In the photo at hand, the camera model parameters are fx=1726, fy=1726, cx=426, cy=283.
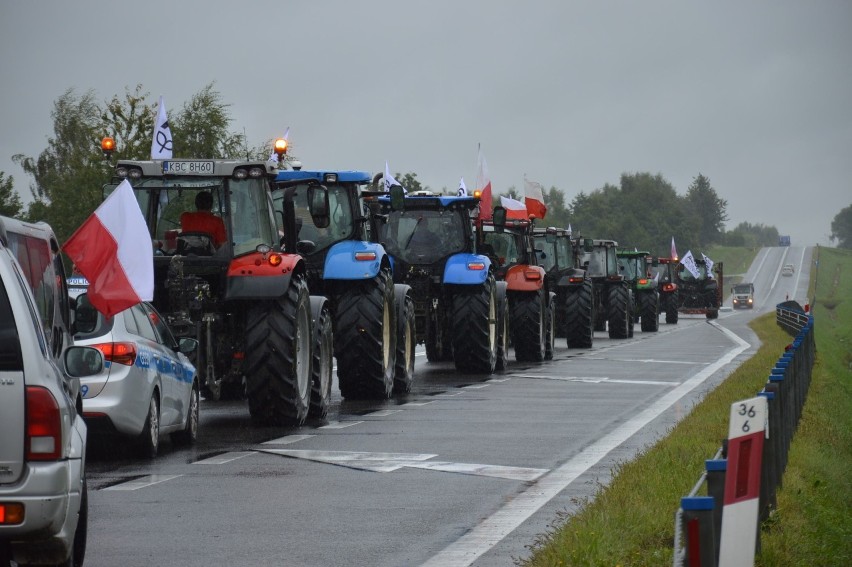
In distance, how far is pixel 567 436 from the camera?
16219mm

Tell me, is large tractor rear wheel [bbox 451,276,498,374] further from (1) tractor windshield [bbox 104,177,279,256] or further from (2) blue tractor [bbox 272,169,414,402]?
(1) tractor windshield [bbox 104,177,279,256]

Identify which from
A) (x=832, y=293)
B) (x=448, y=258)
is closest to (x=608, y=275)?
(x=448, y=258)

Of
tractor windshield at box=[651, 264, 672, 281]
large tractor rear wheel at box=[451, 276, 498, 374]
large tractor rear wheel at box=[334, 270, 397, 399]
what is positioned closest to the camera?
large tractor rear wheel at box=[334, 270, 397, 399]

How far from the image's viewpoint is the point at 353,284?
20484 mm

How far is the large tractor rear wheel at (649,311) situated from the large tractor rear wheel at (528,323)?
949 inches

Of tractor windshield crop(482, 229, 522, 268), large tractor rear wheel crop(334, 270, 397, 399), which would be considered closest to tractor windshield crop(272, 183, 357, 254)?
large tractor rear wheel crop(334, 270, 397, 399)

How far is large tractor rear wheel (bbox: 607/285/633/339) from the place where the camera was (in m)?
46.8

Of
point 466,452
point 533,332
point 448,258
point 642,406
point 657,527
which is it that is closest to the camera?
point 657,527

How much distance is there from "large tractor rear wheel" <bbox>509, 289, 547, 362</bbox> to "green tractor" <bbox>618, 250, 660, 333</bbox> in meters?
23.9

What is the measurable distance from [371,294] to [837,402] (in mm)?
6817

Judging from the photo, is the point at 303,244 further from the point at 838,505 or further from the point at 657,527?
the point at 657,527

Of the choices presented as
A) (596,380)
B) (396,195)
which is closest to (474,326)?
(596,380)

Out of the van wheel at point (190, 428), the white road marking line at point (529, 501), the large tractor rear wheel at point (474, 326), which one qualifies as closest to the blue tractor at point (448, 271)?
the large tractor rear wheel at point (474, 326)

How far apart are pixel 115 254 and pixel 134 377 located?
116 cm
